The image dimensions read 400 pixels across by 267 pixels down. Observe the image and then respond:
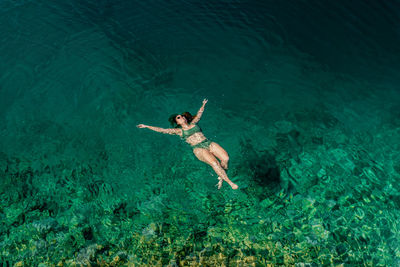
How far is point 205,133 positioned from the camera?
1288 centimetres

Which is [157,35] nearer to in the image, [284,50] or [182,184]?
[284,50]

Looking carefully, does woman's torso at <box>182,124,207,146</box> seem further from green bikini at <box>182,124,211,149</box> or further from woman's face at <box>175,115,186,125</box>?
woman's face at <box>175,115,186,125</box>

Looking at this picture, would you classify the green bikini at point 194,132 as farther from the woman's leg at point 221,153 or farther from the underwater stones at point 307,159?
the underwater stones at point 307,159

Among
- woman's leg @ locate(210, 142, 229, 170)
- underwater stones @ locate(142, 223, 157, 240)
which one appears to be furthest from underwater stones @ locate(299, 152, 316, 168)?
underwater stones @ locate(142, 223, 157, 240)

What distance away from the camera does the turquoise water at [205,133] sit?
10211 millimetres

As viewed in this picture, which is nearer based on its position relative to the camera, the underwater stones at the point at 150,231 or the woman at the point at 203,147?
the underwater stones at the point at 150,231

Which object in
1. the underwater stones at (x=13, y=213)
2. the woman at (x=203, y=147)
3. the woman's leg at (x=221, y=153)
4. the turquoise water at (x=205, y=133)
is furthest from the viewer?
the underwater stones at (x=13, y=213)

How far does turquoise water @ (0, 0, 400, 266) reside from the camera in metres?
10.2

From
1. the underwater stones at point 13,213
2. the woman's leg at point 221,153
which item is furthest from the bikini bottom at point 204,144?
the underwater stones at point 13,213

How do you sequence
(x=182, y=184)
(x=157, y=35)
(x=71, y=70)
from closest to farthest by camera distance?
(x=182, y=184)
(x=71, y=70)
(x=157, y=35)

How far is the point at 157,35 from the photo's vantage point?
57.5 feet

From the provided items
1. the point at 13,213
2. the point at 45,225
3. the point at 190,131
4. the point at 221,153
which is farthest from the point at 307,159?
the point at 13,213

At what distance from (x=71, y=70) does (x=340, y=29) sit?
15483 mm

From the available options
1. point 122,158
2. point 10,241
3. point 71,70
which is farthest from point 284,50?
point 10,241
